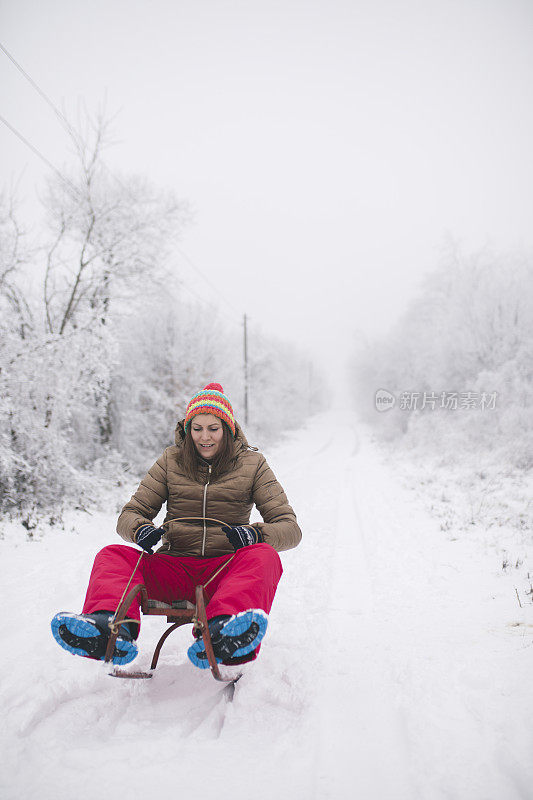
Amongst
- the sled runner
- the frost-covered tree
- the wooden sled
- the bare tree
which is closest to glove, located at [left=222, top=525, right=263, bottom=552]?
the sled runner

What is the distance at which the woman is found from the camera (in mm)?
1919

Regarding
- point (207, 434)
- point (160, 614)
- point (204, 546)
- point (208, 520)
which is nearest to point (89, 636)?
point (160, 614)

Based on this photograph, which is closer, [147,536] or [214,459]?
[147,536]

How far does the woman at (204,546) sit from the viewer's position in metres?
1.92

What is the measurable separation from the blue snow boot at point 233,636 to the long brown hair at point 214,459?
106 centimetres

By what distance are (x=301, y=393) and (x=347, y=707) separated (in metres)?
44.9

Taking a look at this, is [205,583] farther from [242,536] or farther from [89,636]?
[89,636]

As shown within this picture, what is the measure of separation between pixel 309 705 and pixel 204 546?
105 centimetres

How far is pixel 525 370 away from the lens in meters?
13.3

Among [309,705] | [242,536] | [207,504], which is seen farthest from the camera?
[207,504]

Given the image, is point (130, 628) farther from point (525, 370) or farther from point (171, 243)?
point (525, 370)

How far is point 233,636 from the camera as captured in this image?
6.14 ft

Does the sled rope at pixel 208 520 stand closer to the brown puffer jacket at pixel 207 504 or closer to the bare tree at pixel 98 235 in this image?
the brown puffer jacket at pixel 207 504

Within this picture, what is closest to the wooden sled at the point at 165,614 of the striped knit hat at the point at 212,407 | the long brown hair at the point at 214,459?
the long brown hair at the point at 214,459
